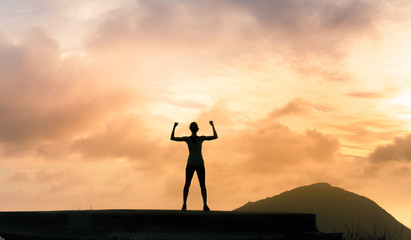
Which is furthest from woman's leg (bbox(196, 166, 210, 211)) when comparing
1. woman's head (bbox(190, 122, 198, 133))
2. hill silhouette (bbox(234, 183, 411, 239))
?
hill silhouette (bbox(234, 183, 411, 239))

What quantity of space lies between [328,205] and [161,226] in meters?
140

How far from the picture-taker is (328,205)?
143 meters

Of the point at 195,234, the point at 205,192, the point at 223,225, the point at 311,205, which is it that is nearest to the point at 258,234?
the point at 223,225

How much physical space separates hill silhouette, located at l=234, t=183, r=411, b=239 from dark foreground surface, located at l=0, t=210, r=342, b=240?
125807 mm

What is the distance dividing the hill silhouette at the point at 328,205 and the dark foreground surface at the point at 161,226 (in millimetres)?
125807

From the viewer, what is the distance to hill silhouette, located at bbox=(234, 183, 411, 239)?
139 metres

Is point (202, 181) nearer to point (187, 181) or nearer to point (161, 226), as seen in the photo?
point (187, 181)

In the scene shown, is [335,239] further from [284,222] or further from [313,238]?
[284,222]

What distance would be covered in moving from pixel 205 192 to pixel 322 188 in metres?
148

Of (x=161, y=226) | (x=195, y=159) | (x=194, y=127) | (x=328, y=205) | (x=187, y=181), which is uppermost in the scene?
(x=328, y=205)

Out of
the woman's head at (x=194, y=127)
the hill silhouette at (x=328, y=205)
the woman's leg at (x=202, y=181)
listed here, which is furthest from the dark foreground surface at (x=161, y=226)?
the hill silhouette at (x=328, y=205)

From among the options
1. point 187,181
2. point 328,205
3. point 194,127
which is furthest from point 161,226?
point 328,205

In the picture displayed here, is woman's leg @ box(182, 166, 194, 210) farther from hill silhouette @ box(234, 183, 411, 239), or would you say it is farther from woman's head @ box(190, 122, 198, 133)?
hill silhouette @ box(234, 183, 411, 239)

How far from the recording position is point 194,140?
12703mm
